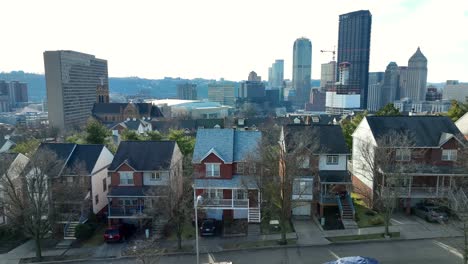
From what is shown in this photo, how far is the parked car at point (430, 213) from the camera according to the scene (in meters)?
33.2

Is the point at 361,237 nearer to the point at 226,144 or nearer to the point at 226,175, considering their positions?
the point at 226,175

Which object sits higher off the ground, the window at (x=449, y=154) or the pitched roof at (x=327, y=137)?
the pitched roof at (x=327, y=137)

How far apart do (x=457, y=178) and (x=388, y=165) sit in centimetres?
887

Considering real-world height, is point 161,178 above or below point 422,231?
above

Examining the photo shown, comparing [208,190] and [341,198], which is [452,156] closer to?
[341,198]

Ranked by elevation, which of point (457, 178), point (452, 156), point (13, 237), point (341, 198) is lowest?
point (13, 237)

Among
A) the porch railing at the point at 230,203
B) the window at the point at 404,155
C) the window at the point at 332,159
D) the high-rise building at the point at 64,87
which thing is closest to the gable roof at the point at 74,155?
the porch railing at the point at 230,203

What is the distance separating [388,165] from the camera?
34031 millimetres

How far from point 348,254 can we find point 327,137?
14.3 metres

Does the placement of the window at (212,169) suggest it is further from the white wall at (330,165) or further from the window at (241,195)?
the white wall at (330,165)

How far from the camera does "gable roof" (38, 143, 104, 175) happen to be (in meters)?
36.0

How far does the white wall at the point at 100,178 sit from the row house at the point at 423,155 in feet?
98.4

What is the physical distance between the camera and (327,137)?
126 ft

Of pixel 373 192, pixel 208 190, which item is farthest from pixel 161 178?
pixel 373 192
